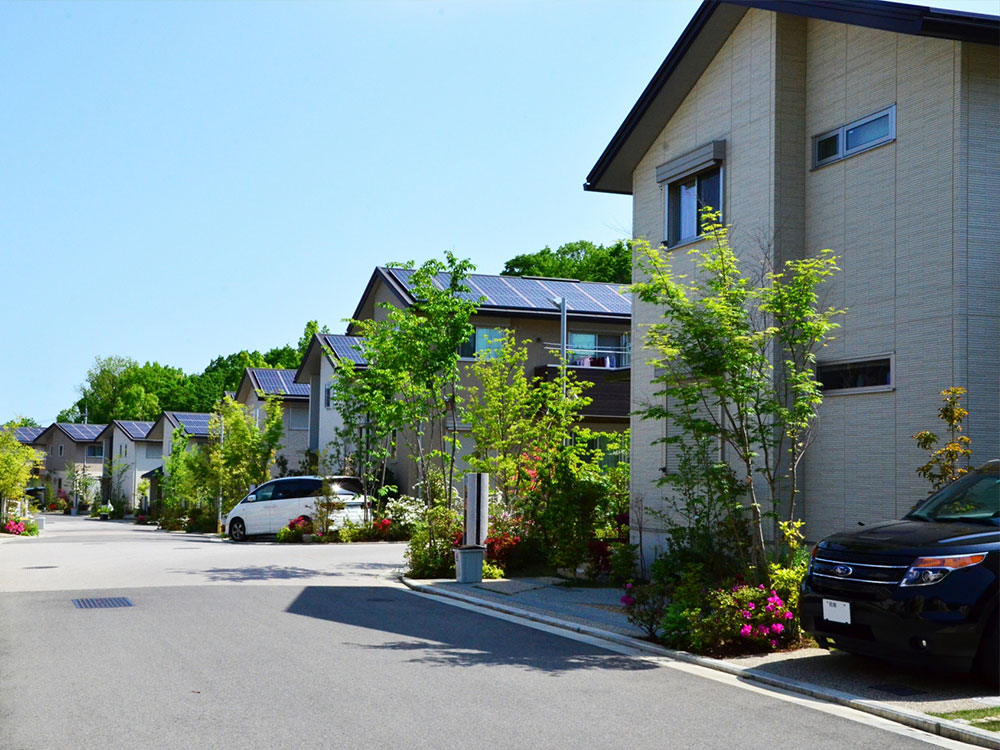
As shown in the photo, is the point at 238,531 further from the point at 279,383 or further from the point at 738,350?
the point at 738,350

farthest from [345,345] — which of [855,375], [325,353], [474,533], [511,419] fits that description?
[855,375]

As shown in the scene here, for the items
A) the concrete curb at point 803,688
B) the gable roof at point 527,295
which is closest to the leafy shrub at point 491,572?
the concrete curb at point 803,688

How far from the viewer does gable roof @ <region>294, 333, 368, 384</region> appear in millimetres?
38219

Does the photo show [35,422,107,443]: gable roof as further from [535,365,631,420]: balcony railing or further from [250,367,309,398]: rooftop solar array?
[535,365,631,420]: balcony railing

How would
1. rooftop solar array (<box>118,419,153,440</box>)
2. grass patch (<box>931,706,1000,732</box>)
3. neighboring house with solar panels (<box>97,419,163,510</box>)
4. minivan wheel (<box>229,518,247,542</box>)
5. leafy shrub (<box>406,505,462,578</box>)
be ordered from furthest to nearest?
rooftop solar array (<box>118,419,153,440</box>)
neighboring house with solar panels (<box>97,419,163,510</box>)
minivan wheel (<box>229,518,247,542</box>)
leafy shrub (<box>406,505,462,578</box>)
grass patch (<box>931,706,1000,732</box>)

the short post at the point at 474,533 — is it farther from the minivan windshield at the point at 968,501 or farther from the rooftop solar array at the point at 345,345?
the rooftop solar array at the point at 345,345

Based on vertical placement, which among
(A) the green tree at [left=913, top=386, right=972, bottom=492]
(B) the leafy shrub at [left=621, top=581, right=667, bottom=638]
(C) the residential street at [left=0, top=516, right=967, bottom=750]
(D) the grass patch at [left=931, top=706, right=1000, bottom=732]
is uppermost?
(A) the green tree at [left=913, top=386, right=972, bottom=492]

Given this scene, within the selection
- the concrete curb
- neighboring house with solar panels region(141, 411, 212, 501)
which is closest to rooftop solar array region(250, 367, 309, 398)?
neighboring house with solar panels region(141, 411, 212, 501)

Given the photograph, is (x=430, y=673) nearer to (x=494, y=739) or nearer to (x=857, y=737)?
(x=494, y=739)

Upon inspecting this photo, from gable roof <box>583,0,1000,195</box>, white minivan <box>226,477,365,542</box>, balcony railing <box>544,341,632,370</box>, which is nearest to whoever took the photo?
gable roof <box>583,0,1000,195</box>

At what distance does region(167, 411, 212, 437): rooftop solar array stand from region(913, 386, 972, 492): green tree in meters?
55.8

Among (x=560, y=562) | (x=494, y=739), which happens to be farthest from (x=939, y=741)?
(x=560, y=562)

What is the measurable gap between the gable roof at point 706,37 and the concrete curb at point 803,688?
7703 millimetres

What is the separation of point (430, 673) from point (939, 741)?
14.2 ft
